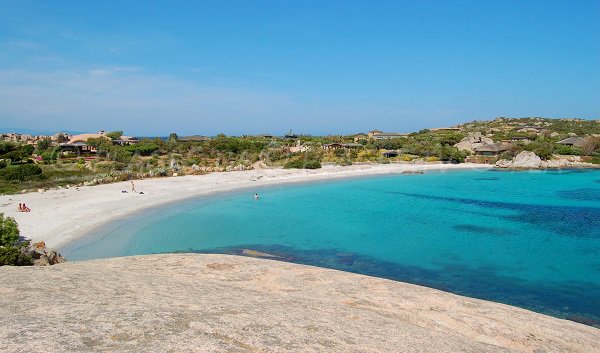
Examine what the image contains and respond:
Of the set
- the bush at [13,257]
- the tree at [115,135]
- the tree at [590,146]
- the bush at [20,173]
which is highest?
the tree at [115,135]

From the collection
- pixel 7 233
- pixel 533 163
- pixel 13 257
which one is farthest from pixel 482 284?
pixel 533 163

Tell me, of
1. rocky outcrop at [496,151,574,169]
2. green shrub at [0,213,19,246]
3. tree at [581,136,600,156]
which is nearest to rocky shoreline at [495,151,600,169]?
rocky outcrop at [496,151,574,169]

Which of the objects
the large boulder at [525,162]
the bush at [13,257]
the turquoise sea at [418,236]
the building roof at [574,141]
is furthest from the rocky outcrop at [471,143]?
the bush at [13,257]

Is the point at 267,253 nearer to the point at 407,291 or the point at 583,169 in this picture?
the point at 407,291

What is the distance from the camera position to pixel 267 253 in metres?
18.5

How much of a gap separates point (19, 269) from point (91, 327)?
5.31 m

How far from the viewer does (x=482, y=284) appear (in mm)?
14836

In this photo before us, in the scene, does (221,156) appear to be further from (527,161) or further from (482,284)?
(482,284)

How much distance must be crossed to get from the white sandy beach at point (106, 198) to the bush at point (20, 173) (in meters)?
7.29

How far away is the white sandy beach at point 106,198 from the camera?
2169 cm

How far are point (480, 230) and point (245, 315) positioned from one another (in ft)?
72.1

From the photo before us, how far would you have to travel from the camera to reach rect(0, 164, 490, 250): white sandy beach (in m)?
21.7

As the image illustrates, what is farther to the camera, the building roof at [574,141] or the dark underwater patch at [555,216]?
the building roof at [574,141]

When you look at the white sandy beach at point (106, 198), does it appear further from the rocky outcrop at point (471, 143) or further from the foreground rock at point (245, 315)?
the rocky outcrop at point (471, 143)
